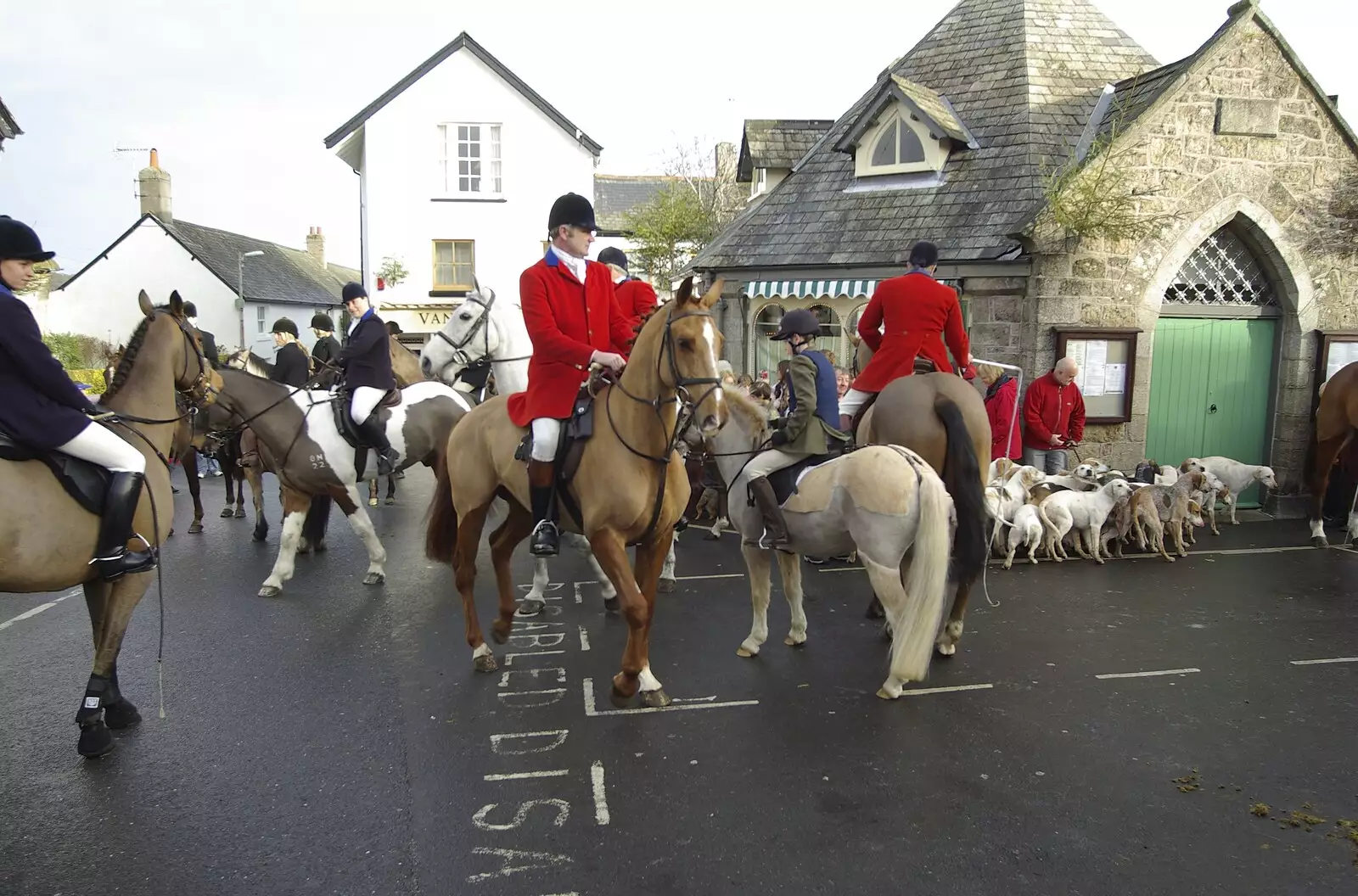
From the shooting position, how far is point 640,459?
4.65 metres

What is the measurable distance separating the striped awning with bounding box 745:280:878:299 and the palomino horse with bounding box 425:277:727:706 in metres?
7.78

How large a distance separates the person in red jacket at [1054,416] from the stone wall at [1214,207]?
3.32ft

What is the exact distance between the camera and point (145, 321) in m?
5.05

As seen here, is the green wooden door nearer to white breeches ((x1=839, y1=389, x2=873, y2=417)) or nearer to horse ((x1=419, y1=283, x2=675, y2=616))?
white breeches ((x1=839, y1=389, x2=873, y2=417))

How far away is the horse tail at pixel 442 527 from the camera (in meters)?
5.96

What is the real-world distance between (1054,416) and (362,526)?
24.0ft

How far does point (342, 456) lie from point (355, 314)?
1464mm

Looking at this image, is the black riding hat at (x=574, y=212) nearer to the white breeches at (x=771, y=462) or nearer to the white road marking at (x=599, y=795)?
the white breeches at (x=771, y=462)

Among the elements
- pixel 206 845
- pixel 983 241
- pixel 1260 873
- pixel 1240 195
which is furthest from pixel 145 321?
pixel 1240 195

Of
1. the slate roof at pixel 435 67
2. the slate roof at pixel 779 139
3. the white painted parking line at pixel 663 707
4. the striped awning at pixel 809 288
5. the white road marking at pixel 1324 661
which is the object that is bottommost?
the white painted parking line at pixel 663 707

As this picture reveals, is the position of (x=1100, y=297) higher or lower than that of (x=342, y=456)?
higher

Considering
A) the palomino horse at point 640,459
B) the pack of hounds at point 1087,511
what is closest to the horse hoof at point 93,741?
the palomino horse at point 640,459

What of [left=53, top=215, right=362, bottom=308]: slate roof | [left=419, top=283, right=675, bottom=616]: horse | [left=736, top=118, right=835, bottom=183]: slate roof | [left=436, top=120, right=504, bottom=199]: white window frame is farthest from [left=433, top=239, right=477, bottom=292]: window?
[left=419, top=283, right=675, bottom=616]: horse

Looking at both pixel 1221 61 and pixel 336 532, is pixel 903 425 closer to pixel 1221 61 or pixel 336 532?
pixel 336 532
